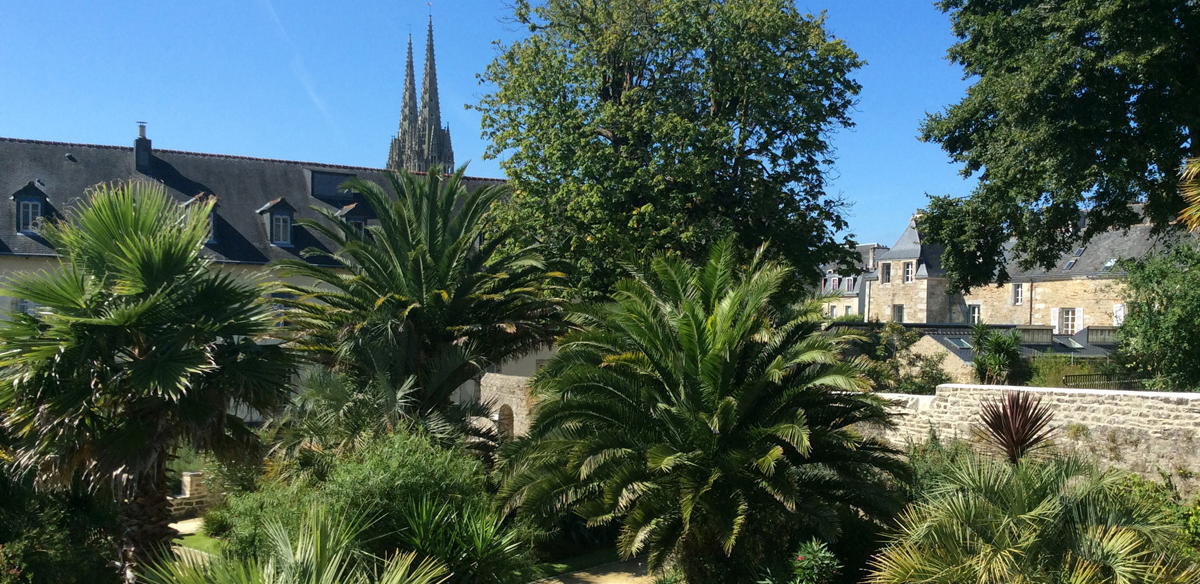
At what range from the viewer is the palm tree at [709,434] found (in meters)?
10.5

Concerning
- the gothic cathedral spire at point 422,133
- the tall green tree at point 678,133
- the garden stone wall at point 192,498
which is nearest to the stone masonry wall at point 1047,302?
the tall green tree at point 678,133

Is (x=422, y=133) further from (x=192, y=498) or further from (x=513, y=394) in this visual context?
(x=192, y=498)

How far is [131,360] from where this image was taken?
33.7 ft

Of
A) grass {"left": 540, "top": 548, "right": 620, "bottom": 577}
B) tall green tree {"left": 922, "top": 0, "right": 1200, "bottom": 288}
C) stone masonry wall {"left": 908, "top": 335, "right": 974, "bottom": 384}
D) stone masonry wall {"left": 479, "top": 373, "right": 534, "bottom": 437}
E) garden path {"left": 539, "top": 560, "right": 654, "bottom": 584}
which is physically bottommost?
grass {"left": 540, "top": 548, "right": 620, "bottom": 577}

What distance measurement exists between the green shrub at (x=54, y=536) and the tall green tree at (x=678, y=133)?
1112cm

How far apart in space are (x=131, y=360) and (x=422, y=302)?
576cm

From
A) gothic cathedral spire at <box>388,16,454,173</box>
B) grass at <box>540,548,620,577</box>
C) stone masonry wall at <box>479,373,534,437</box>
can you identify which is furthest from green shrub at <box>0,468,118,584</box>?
A: gothic cathedral spire at <box>388,16,454,173</box>

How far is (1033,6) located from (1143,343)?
6.76 metres

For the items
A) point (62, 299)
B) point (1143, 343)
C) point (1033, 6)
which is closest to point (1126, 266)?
point (1143, 343)

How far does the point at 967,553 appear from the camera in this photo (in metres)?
8.76

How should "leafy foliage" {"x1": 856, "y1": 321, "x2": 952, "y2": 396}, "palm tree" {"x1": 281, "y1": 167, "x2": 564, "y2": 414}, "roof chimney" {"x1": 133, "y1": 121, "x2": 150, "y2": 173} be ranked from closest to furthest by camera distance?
"palm tree" {"x1": 281, "y1": 167, "x2": 564, "y2": 414} < "leafy foliage" {"x1": 856, "y1": 321, "x2": 952, "y2": 396} < "roof chimney" {"x1": 133, "y1": 121, "x2": 150, "y2": 173}

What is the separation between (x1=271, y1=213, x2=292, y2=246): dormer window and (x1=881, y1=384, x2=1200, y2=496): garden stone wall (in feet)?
82.5

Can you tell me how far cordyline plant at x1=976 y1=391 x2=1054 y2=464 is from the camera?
12031mm

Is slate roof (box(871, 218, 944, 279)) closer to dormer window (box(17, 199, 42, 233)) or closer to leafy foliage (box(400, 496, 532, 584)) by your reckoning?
dormer window (box(17, 199, 42, 233))
